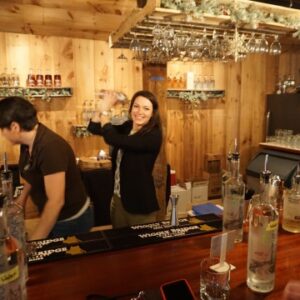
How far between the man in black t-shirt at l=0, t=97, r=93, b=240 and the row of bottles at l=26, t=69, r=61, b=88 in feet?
8.69

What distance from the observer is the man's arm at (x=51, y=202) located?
166cm

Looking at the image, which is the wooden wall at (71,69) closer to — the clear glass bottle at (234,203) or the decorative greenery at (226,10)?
the decorative greenery at (226,10)

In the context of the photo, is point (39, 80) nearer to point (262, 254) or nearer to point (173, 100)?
point (173, 100)

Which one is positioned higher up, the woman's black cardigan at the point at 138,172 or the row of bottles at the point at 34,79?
the row of bottles at the point at 34,79

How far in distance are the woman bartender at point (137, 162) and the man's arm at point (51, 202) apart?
1.54ft

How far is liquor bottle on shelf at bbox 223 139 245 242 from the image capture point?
1.20 m

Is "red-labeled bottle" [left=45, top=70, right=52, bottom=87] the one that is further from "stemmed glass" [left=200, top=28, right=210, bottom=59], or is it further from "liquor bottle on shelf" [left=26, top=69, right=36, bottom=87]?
"stemmed glass" [left=200, top=28, right=210, bottom=59]

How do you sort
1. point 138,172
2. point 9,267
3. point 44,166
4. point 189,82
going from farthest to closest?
point 189,82
point 138,172
point 44,166
point 9,267

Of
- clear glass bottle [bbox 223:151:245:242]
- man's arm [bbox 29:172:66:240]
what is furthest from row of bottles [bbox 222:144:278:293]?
man's arm [bbox 29:172:66:240]

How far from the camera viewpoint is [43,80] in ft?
14.1

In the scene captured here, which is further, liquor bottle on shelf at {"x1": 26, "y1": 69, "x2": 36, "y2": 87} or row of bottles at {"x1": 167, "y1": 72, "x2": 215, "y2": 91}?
row of bottles at {"x1": 167, "y1": 72, "x2": 215, "y2": 91}

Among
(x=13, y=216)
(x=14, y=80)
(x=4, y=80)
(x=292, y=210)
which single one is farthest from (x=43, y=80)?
(x=292, y=210)

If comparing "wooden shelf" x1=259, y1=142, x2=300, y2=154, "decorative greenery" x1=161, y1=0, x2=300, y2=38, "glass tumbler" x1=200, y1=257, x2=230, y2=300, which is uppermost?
"decorative greenery" x1=161, y1=0, x2=300, y2=38

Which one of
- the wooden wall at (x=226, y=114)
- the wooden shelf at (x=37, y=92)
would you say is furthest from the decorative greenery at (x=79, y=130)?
the wooden wall at (x=226, y=114)
